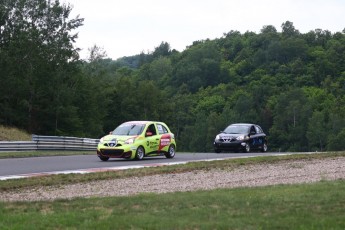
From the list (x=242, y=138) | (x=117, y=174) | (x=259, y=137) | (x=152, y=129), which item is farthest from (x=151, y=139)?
(x=259, y=137)

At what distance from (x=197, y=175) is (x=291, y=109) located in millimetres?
109352

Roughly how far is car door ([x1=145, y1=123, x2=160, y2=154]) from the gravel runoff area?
17.8 ft

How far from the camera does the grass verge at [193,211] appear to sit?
8.94 m

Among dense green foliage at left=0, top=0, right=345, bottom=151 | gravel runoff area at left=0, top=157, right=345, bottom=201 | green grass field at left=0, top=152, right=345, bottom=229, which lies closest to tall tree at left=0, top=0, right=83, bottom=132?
dense green foliage at left=0, top=0, right=345, bottom=151

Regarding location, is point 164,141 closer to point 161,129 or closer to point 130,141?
point 161,129

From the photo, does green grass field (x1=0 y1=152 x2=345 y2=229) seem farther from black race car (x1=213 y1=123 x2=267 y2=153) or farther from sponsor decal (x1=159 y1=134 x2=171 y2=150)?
black race car (x1=213 y1=123 x2=267 y2=153)

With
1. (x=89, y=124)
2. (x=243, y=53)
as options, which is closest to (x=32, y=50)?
(x=89, y=124)

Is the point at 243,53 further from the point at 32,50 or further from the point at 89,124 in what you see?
the point at 32,50

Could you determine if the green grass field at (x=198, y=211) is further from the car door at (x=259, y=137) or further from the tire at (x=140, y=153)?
the car door at (x=259, y=137)

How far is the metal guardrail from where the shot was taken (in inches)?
1278

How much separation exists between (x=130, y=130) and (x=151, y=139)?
97 centimetres

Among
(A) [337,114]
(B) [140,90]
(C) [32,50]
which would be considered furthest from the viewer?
(A) [337,114]

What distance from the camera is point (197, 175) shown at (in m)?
17.9

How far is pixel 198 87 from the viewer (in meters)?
143
